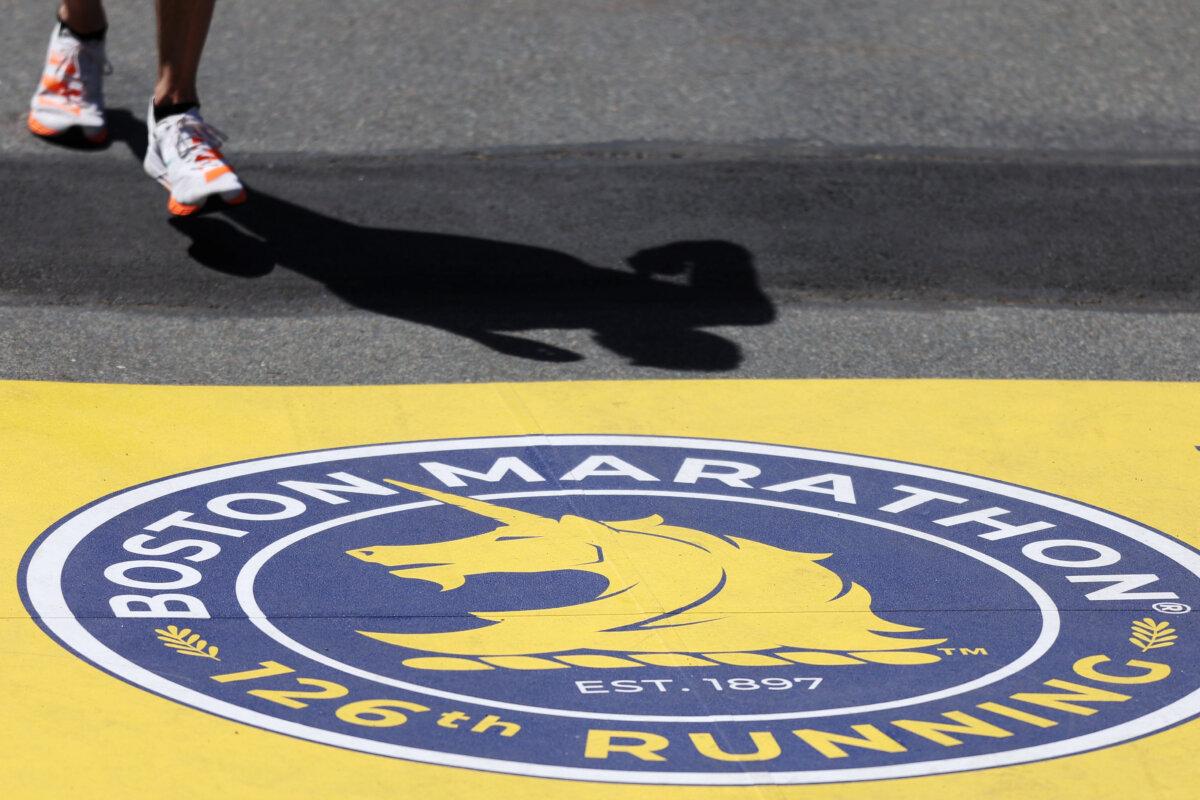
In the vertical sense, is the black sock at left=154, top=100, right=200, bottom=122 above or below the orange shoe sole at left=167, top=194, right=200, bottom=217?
above

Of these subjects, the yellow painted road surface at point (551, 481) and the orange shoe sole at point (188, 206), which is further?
the orange shoe sole at point (188, 206)

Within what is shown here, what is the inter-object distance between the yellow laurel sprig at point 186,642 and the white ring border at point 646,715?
0.31ft

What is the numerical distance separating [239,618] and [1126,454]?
1.88m

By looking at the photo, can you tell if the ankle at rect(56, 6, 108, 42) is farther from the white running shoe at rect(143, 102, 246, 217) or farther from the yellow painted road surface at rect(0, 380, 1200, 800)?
the yellow painted road surface at rect(0, 380, 1200, 800)

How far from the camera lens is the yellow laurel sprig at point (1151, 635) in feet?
7.65

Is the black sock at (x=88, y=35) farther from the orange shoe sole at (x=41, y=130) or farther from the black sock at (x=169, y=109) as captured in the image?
the black sock at (x=169, y=109)

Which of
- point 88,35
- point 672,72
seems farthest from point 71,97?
point 672,72

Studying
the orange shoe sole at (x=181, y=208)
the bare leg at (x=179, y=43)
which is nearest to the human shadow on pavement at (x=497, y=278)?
the orange shoe sole at (x=181, y=208)

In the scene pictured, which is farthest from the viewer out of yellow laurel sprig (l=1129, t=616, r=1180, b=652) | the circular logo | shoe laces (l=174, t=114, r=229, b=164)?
shoe laces (l=174, t=114, r=229, b=164)

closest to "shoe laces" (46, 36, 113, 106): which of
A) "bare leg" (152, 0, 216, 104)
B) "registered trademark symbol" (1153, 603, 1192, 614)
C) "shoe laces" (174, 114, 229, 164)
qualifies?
"bare leg" (152, 0, 216, 104)

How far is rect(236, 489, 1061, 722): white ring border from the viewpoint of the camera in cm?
208

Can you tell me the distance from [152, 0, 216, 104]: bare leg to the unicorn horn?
1.73 meters

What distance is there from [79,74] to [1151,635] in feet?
12.0

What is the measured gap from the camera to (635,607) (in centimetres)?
243
